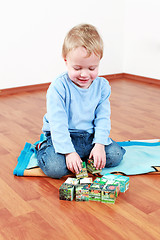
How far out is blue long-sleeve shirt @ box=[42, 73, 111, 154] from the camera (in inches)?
53.1

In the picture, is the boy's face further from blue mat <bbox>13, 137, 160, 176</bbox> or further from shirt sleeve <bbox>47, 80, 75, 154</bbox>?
blue mat <bbox>13, 137, 160, 176</bbox>

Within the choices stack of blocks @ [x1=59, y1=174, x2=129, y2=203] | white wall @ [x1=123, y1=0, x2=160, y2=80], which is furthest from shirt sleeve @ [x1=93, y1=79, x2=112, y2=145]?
white wall @ [x1=123, y1=0, x2=160, y2=80]

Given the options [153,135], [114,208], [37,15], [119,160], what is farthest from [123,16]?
[114,208]

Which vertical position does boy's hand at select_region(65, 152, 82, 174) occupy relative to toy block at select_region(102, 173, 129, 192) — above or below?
above

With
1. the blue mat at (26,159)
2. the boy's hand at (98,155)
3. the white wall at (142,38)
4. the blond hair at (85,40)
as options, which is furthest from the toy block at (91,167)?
the white wall at (142,38)

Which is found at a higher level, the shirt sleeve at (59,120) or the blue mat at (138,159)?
the shirt sleeve at (59,120)

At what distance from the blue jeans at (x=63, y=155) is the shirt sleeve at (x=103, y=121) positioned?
46 millimetres

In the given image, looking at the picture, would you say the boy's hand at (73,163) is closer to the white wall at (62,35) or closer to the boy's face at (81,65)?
the boy's face at (81,65)

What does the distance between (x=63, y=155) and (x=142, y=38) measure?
2460 millimetres

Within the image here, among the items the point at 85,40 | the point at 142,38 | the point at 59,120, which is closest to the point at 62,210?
the point at 59,120

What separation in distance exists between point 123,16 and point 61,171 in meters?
2.75

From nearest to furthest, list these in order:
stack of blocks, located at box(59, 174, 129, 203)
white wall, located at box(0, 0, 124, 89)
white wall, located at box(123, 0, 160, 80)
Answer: stack of blocks, located at box(59, 174, 129, 203)
white wall, located at box(0, 0, 124, 89)
white wall, located at box(123, 0, 160, 80)

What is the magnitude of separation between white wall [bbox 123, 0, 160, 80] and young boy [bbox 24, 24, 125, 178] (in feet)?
6.70

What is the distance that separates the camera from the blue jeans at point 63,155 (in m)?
1.33
